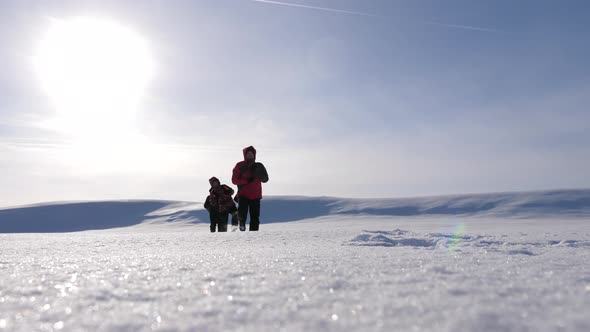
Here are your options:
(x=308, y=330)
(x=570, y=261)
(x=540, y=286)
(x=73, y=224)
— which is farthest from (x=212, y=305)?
(x=73, y=224)

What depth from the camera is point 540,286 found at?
3.15ft

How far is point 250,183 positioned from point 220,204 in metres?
1.35

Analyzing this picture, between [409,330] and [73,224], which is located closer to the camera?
[409,330]

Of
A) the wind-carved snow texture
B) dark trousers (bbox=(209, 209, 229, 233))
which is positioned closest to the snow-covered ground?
the wind-carved snow texture

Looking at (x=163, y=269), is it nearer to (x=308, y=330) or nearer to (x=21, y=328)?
(x=21, y=328)

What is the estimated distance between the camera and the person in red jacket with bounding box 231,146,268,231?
16.8 ft

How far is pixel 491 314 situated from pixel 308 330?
35cm

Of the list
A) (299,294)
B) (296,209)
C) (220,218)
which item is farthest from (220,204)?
(296,209)

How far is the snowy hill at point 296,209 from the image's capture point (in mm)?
14758

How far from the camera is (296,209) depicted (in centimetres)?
1897

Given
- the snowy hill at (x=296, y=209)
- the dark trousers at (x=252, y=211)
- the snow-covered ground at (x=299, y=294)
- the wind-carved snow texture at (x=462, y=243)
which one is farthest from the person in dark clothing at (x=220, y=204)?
the snowy hill at (x=296, y=209)

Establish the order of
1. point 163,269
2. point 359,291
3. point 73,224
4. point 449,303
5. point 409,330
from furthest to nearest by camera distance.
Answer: point 73,224, point 163,269, point 359,291, point 449,303, point 409,330

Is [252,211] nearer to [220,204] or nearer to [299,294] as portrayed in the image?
[220,204]

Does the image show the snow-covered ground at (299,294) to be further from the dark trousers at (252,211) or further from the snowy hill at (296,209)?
the snowy hill at (296,209)
